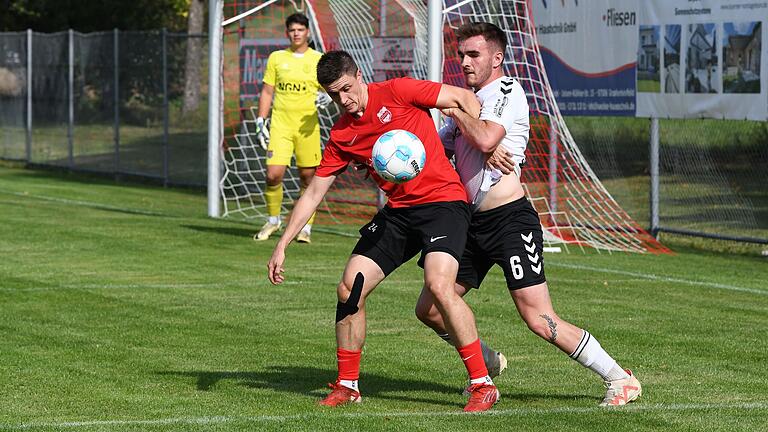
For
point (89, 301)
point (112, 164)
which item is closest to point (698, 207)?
point (89, 301)

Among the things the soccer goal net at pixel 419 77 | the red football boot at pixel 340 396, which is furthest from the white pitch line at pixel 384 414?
the soccer goal net at pixel 419 77

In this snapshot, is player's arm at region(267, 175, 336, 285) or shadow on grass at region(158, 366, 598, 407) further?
shadow on grass at region(158, 366, 598, 407)

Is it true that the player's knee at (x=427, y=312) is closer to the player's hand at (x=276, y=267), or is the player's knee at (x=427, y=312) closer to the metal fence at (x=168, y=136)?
the player's hand at (x=276, y=267)

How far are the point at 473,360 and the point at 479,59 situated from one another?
1573 millimetres

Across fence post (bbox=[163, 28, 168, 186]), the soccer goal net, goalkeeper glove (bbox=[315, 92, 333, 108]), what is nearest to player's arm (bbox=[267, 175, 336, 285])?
the soccer goal net

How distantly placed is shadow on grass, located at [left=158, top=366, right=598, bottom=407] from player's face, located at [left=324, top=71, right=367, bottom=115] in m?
1.63

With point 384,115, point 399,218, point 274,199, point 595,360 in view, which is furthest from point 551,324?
point 274,199

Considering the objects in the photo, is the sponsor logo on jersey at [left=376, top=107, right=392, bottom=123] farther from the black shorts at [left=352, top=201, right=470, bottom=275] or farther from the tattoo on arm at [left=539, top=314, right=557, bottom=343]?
the tattoo on arm at [left=539, top=314, right=557, bottom=343]

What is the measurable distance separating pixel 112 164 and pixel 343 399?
21681mm

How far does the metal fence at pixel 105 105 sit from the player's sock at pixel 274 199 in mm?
8463

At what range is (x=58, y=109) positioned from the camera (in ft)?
99.4

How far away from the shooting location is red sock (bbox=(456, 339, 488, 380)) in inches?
285

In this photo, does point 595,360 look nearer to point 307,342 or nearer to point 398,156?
point 398,156

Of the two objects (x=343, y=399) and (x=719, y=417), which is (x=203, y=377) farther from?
(x=719, y=417)
